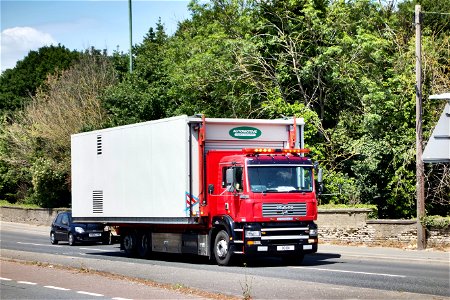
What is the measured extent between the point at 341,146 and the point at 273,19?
22.2 feet

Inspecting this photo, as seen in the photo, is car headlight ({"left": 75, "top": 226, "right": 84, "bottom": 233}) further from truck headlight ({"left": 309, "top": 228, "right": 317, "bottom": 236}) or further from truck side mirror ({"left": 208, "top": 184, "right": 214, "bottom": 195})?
truck headlight ({"left": 309, "top": 228, "right": 317, "bottom": 236})

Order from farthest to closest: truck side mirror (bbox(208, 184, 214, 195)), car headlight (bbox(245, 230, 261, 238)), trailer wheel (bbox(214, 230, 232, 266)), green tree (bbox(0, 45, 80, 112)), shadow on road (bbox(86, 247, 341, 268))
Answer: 1. green tree (bbox(0, 45, 80, 112))
2. shadow on road (bbox(86, 247, 341, 268))
3. truck side mirror (bbox(208, 184, 214, 195))
4. trailer wheel (bbox(214, 230, 232, 266))
5. car headlight (bbox(245, 230, 261, 238))

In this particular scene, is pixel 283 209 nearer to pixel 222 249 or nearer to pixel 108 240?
pixel 222 249

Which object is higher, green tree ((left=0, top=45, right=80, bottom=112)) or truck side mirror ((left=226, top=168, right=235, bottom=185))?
green tree ((left=0, top=45, right=80, bottom=112))

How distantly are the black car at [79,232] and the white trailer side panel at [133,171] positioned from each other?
256 inches

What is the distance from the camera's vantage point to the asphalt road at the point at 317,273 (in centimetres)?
1688

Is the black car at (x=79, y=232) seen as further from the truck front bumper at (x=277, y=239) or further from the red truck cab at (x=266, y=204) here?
the truck front bumper at (x=277, y=239)

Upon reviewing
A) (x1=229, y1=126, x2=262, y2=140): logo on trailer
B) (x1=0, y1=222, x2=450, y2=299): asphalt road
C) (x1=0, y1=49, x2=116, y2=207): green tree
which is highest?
(x1=0, y1=49, x2=116, y2=207): green tree

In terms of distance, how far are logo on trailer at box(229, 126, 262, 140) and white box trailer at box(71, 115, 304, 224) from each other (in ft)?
0.10

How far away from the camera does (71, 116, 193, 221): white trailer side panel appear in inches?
1016

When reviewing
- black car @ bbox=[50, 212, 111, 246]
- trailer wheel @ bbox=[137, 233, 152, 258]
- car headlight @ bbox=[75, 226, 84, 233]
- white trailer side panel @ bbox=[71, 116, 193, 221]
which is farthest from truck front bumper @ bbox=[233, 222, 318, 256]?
car headlight @ bbox=[75, 226, 84, 233]

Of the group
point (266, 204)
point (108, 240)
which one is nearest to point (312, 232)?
point (266, 204)

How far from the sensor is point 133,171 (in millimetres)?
28453

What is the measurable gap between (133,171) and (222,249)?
480 centimetres
